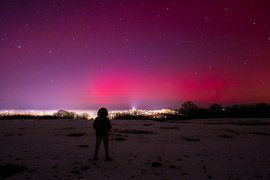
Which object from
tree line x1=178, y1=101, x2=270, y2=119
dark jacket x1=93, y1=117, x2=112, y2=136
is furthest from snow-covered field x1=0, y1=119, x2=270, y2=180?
tree line x1=178, y1=101, x2=270, y2=119

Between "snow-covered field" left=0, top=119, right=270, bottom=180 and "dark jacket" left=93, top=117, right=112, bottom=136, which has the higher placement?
"dark jacket" left=93, top=117, right=112, bottom=136

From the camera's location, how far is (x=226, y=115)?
2853cm

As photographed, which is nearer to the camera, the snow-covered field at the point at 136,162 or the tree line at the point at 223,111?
the snow-covered field at the point at 136,162

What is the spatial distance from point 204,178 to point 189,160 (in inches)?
58.5

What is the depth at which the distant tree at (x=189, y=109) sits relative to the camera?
30.7 m

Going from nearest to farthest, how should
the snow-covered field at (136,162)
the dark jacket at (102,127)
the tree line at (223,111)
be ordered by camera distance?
the snow-covered field at (136,162) → the dark jacket at (102,127) → the tree line at (223,111)

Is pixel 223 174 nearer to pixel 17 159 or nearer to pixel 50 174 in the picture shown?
pixel 50 174

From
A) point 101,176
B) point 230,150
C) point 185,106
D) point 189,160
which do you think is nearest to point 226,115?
point 185,106

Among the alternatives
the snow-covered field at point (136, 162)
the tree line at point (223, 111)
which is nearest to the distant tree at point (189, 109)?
the tree line at point (223, 111)

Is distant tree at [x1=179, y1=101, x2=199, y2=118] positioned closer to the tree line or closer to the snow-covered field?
the tree line

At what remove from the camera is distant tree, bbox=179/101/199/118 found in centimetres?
3066

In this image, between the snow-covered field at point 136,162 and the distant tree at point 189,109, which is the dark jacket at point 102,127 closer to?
the snow-covered field at point 136,162

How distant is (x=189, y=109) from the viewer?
103ft

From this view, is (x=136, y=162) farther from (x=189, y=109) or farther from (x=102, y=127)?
(x=189, y=109)
